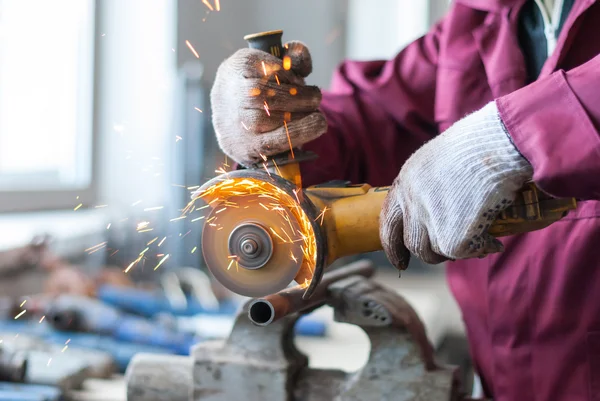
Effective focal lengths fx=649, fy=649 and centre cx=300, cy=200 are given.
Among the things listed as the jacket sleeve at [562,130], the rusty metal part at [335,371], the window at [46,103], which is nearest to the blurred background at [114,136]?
the window at [46,103]

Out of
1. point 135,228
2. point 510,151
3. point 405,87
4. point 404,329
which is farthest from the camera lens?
point 135,228

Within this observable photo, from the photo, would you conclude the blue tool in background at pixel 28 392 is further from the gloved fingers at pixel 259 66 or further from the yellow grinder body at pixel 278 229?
the gloved fingers at pixel 259 66

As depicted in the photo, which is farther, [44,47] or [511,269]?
[44,47]

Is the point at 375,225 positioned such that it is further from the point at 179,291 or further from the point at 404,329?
the point at 179,291

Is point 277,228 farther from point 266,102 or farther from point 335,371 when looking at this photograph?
point 335,371

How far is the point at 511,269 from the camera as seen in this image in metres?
1.23

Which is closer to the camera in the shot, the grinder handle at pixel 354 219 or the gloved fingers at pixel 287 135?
the grinder handle at pixel 354 219

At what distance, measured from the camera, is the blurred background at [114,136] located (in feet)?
7.47

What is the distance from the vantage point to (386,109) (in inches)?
58.5

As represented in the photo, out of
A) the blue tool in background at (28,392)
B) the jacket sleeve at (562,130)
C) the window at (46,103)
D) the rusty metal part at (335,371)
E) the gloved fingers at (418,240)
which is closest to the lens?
the jacket sleeve at (562,130)

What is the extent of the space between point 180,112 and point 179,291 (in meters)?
0.81

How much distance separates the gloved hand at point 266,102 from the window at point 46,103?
4.95 ft

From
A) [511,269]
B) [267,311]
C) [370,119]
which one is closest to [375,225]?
[267,311]

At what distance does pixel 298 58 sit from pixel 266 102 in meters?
0.08
